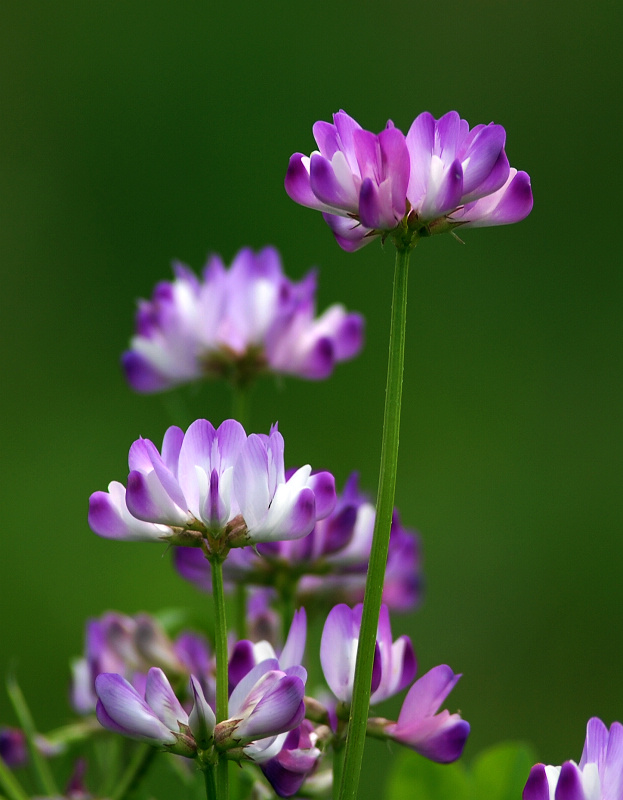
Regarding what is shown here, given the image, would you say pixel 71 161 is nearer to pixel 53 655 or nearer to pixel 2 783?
pixel 53 655

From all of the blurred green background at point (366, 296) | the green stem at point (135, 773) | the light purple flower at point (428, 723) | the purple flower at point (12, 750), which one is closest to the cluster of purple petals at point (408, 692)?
the light purple flower at point (428, 723)

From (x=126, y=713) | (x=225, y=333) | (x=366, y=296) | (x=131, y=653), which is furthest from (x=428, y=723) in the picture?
(x=366, y=296)

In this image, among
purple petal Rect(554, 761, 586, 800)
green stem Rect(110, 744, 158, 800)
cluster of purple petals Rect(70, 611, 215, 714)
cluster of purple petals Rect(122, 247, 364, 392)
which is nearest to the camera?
purple petal Rect(554, 761, 586, 800)

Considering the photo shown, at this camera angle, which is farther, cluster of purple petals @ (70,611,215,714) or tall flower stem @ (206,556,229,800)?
cluster of purple petals @ (70,611,215,714)

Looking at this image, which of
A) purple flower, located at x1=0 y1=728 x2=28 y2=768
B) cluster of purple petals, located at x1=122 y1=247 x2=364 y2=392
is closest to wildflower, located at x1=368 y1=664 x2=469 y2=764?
purple flower, located at x1=0 y1=728 x2=28 y2=768

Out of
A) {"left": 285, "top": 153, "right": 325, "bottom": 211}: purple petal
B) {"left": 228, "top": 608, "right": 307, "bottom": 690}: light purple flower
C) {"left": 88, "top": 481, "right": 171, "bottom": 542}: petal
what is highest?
{"left": 285, "top": 153, "right": 325, "bottom": 211}: purple petal

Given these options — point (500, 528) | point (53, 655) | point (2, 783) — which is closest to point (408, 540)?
point (2, 783)

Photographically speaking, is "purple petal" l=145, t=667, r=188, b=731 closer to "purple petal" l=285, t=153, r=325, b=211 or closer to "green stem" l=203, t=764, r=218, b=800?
"green stem" l=203, t=764, r=218, b=800

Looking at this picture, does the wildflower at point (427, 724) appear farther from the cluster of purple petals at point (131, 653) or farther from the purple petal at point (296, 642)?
the cluster of purple petals at point (131, 653)
